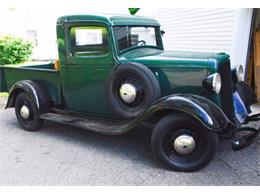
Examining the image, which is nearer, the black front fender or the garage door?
the black front fender

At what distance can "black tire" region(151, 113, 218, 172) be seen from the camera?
350 centimetres

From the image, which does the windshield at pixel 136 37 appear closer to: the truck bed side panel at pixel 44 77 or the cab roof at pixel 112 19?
the cab roof at pixel 112 19

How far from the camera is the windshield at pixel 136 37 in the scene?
14.2 ft

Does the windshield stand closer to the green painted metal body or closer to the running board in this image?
the green painted metal body

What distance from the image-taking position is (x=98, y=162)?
3916 millimetres

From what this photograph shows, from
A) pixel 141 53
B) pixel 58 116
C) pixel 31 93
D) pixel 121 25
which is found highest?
pixel 121 25

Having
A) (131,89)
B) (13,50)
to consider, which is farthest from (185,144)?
(13,50)

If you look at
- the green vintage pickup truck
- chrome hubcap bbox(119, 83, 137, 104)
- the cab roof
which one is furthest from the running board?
the cab roof

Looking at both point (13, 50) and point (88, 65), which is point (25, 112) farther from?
point (13, 50)

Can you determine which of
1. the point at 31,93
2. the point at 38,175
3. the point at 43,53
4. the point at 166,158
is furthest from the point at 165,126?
the point at 43,53

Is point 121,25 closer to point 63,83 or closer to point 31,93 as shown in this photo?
point 63,83

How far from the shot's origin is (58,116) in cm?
477

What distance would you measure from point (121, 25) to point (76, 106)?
A: 134 cm

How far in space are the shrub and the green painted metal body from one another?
4.85 m
